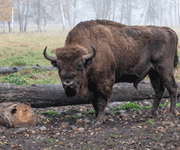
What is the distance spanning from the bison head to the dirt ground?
995mm

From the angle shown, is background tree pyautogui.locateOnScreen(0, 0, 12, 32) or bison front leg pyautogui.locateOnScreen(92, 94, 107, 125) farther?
background tree pyautogui.locateOnScreen(0, 0, 12, 32)

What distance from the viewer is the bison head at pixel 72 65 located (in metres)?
5.63

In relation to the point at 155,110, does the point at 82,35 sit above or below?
above

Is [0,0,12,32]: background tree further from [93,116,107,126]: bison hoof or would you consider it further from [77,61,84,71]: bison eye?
[77,61,84,71]: bison eye

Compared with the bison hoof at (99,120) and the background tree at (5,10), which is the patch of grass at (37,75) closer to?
the bison hoof at (99,120)

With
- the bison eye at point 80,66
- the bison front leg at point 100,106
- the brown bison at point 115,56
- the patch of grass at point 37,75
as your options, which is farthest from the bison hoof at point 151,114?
the patch of grass at point 37,75

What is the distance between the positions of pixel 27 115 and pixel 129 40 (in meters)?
3.28

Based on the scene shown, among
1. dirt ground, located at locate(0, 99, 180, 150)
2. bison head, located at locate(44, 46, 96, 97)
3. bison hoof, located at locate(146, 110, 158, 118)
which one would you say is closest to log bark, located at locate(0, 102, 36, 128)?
dirt ground, located at locate(0, 99, 180, 150)

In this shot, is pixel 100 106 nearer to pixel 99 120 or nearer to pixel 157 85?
pixel 99 120

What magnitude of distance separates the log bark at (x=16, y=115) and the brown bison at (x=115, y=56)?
1.23 m

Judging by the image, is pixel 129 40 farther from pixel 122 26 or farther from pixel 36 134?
pixel 36 134

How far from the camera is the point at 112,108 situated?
8.04 m

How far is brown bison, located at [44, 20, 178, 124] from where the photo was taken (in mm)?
6260

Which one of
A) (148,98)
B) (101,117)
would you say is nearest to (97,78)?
(101,117)
